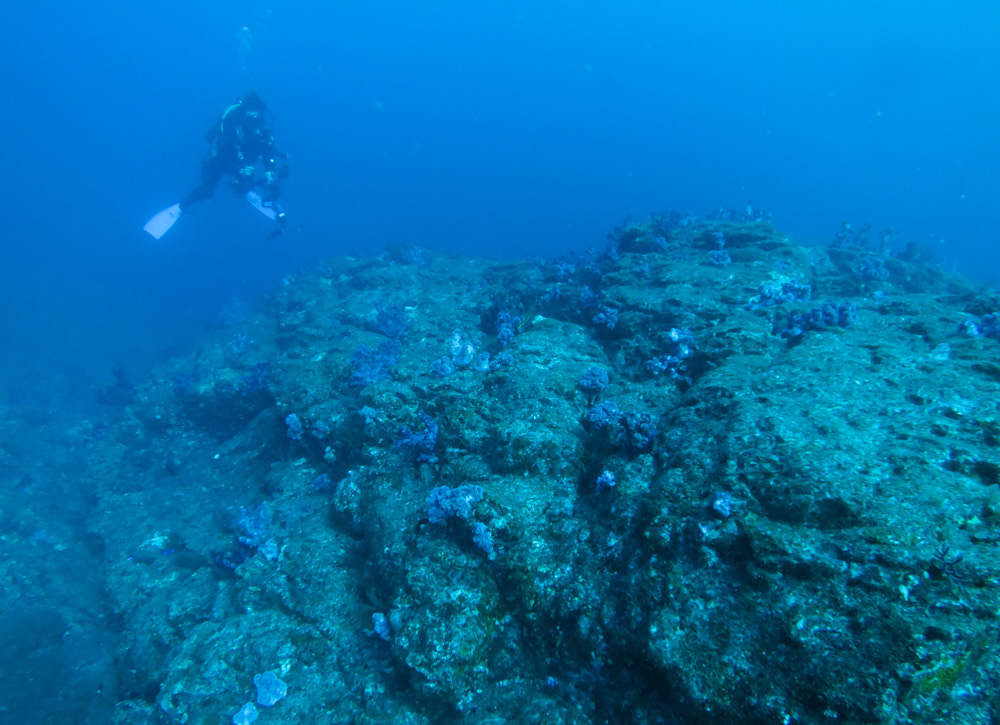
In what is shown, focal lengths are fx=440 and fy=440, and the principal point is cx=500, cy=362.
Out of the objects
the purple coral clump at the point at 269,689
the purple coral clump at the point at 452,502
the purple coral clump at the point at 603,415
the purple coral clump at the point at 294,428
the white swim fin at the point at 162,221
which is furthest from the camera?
the white swim fin at the point at 162,221

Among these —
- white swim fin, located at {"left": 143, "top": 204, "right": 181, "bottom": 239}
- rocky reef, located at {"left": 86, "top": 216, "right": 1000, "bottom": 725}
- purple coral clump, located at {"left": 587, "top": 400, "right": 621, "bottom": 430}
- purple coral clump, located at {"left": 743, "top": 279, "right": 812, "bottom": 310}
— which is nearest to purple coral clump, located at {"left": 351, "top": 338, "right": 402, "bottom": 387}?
rocky reef, located at {"left": 86, "top": 216, "right": 1000, "bottom": 725}

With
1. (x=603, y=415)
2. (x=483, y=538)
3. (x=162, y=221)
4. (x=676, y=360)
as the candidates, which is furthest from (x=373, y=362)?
(x=162, y=221)

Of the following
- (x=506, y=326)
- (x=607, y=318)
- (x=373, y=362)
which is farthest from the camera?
(x=373, y=362)

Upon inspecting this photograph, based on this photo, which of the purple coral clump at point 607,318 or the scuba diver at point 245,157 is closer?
the purple coral clump at point 607,318

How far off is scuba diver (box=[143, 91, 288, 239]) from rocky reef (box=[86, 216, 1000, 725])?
1092 centimetres

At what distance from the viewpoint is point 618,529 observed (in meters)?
4.40

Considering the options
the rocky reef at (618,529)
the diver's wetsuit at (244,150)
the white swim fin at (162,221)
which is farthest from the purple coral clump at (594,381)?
the white swim fin at (162,221)

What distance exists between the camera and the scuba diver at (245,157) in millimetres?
16875

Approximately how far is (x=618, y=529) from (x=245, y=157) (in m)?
19.9

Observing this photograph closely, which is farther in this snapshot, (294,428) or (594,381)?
(294,428)

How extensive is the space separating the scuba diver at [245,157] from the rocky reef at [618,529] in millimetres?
10919

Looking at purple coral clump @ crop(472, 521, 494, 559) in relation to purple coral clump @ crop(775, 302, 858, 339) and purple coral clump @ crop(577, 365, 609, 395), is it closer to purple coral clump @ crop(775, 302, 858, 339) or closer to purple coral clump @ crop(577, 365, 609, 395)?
purple coral clump @ crop(577, 365, 609, 395)

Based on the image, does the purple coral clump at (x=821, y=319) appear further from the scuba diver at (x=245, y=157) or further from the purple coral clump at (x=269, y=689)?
the scuba diver at (x=245, y=157)

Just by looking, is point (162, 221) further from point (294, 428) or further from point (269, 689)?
point (269, 689)
